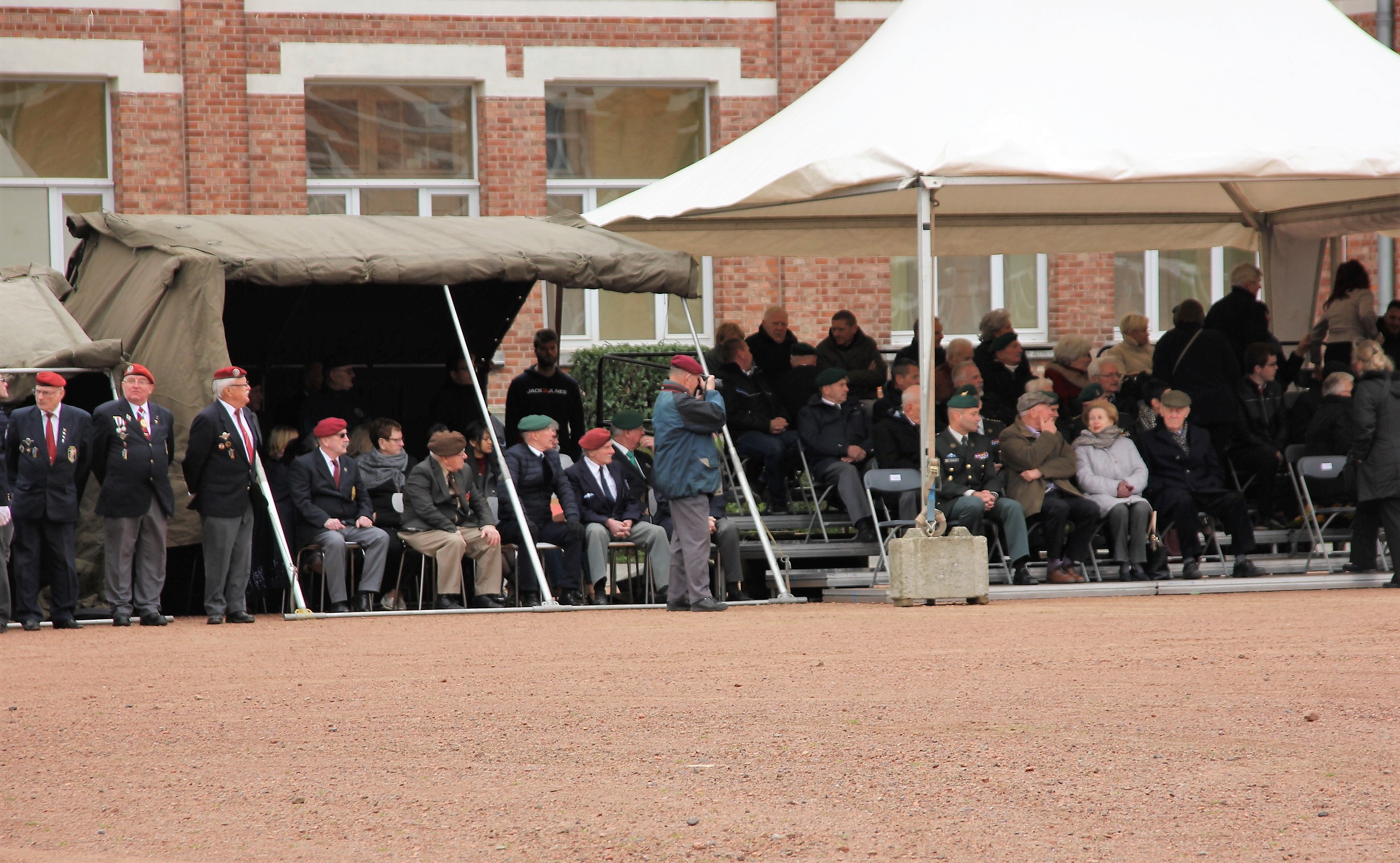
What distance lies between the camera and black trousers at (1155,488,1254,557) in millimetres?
13922

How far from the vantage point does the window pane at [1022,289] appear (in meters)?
23.0

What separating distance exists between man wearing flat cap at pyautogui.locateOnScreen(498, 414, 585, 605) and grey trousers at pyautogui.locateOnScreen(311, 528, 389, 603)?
100 cm

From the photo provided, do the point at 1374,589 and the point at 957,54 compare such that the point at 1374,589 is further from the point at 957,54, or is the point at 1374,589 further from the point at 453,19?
the point at 453,19

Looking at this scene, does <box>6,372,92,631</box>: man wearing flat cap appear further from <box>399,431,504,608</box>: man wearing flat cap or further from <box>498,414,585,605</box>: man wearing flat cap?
<box>498,414,585,605</box>: man wearing flat cap

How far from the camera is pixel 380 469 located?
44.6 ft

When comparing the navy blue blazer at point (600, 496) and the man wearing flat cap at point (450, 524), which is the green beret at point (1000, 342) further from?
the man wearing flat cap at point (450, 524)

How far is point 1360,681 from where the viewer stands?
8.04m

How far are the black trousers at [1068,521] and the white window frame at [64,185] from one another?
38.3 ft

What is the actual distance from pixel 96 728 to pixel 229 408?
541 cm

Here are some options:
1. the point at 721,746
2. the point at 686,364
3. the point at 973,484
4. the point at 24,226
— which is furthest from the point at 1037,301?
the point at 721,746

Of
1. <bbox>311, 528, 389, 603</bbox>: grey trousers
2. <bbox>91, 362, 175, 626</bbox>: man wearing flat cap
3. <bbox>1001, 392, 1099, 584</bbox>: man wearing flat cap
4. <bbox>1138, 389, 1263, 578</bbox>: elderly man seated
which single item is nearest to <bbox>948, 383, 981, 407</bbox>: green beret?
<bbox>1001, 392, 1099, 584</bbox>: man wearing flat cap

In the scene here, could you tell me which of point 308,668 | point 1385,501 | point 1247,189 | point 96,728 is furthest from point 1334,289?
point 96,728

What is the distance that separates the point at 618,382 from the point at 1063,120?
874 centimetres

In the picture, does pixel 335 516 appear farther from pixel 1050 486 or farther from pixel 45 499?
pixel 1050 486
